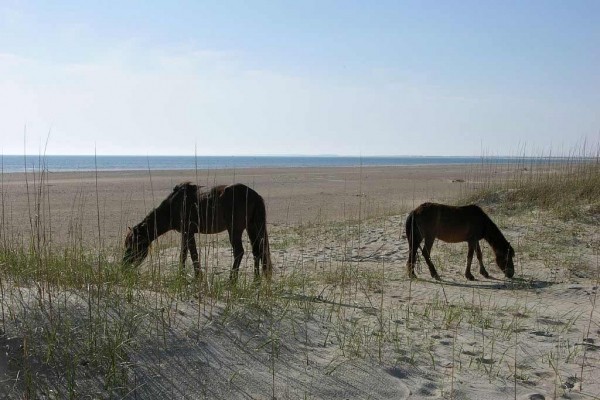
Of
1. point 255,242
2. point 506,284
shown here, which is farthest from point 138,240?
point 506,284

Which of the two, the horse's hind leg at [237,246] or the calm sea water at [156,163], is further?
the calm sea water at [156,163]

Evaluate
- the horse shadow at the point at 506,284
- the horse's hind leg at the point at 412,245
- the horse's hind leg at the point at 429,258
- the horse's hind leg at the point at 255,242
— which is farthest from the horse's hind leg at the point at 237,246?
the horse's hind leg at the point at 429,258

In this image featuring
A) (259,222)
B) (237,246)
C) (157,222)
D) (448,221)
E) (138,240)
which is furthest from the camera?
(448,221)

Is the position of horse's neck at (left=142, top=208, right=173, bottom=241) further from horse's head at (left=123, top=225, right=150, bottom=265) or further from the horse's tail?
the horse's tail

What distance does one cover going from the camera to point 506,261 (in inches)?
360

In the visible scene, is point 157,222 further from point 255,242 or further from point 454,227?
point 454,227

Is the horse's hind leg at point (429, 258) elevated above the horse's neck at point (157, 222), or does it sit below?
below

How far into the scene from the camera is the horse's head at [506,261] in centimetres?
901

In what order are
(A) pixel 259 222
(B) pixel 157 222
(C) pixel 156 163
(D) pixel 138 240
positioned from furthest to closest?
(C) pixel 156 163, (B) pixel 157 222, (D) pixel 138 240, (A) pixel 259 222

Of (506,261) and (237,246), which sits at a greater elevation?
(237,246)

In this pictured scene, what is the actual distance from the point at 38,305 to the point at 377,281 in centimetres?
463

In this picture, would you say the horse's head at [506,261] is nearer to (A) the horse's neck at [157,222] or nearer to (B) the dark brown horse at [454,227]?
(B) the dark brown horse at [454,227]

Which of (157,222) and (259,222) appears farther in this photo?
(157,222)

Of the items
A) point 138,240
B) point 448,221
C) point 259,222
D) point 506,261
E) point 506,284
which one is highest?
point 259,222
